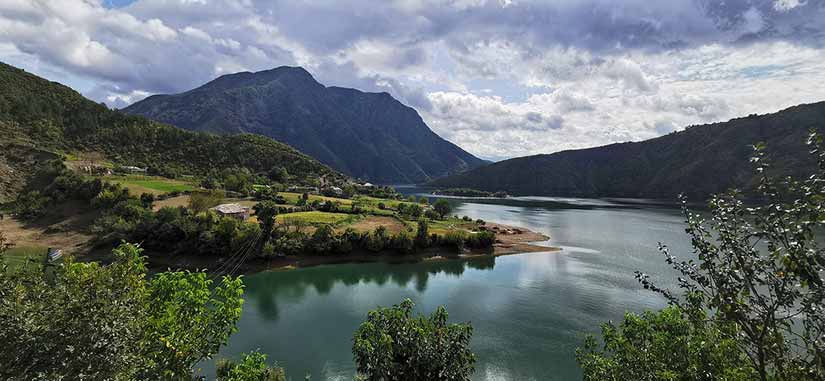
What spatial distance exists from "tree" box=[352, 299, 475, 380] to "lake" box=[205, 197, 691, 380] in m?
15.2

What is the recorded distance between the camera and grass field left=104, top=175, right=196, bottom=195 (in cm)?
6989

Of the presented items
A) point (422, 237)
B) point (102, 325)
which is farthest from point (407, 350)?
point (422, 237)

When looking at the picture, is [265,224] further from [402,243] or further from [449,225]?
[449,225]

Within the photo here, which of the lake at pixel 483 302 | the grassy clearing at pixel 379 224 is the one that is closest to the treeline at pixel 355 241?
the grassy clearing at pixel 379 224

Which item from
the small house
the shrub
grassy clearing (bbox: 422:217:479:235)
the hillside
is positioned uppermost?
the hillside

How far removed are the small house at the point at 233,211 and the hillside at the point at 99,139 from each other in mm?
37103

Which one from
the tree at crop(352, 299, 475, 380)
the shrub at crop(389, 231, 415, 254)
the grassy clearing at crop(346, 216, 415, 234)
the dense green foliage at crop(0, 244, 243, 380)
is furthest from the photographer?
the grassy clearing at crop(346, 216, 415, 234)

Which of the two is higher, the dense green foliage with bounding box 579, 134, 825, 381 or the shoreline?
the dense green foliage with bounding box 579, 134, 825, 381

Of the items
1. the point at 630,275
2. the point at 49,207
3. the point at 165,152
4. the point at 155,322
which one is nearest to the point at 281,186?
the point at 165,152

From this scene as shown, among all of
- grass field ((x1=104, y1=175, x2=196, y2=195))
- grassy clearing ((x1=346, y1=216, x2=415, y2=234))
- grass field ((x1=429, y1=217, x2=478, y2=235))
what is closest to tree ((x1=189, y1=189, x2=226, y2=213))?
grass field ((x1=104, y1=175, x2=196, y2=195))

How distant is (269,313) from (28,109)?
352 ft

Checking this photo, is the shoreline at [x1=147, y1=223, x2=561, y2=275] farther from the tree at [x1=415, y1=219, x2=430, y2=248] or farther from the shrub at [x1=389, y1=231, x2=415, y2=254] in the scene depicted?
the tree at [x1=415, y1=219, x2=430, y2=248]

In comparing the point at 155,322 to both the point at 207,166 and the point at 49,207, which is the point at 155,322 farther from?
the point at 207,166

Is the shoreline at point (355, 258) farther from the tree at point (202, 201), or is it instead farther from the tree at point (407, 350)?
the tree at point (407, 350)
